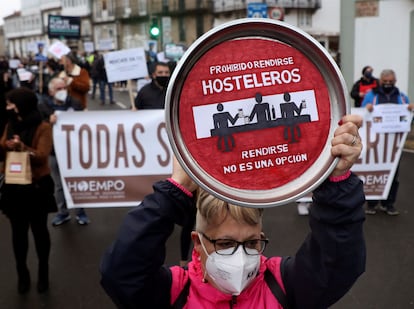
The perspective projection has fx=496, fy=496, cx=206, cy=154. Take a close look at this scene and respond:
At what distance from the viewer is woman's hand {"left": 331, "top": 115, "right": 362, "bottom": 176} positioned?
1.26m

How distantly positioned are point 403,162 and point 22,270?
7142mm

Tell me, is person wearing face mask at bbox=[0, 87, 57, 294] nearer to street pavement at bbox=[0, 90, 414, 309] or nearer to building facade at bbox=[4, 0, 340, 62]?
street pavement at bbox=[0, 90, 414, 309]

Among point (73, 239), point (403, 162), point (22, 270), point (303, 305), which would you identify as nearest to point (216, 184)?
point (303, 305)

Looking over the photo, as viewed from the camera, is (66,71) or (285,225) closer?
(285,225)

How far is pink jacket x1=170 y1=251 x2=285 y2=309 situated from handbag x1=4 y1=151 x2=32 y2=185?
9.33 feet

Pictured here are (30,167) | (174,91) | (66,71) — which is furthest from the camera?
(66,71)

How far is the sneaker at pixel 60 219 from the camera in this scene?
6062 mm

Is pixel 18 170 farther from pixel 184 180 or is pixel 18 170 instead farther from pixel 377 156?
pixel 377 156

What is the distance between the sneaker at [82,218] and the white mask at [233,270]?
466 centimetres

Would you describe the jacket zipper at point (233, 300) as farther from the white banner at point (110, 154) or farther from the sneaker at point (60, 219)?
the sneaker at point (60, 219)

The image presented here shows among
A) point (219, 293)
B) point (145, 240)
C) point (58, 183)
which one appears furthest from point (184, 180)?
point (58, 183)

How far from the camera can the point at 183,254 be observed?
4.38 m

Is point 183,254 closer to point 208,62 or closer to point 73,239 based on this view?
point 73,239

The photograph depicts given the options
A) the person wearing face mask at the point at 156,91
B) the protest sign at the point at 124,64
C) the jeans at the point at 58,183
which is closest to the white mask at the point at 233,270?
the person wearing face mask at the point at 156,91
